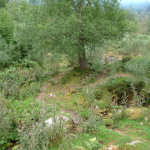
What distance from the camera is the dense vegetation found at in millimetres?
4402

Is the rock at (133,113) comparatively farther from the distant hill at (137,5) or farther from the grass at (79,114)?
the distant hill at (137,5)

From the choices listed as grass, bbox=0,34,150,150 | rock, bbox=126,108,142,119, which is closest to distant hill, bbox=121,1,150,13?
grass, bbox=0,34,150,150

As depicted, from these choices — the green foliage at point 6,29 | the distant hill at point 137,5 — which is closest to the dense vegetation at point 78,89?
the green foliage at point 6,29

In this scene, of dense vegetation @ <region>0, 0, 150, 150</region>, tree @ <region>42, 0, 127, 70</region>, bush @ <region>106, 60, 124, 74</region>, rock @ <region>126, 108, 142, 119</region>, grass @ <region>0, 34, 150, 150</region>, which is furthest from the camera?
bush @ <region>106, 60, 124, 74</region>

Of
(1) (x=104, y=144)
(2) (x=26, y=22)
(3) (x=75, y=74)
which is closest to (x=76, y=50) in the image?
(3) (x=75, y=74)

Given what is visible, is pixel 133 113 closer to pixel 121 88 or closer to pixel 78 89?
pixel 121 88

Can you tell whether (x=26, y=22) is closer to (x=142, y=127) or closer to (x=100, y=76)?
(x=100, y=76)

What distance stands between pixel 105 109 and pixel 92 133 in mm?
2079

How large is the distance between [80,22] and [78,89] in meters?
3.15

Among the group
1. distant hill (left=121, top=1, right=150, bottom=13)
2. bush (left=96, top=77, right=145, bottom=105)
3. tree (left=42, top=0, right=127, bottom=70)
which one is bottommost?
bush (left=96, top=77, right=145, bottom=105)

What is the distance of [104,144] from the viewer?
4062 mm

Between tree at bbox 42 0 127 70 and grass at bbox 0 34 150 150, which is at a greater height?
tree at bbox 42 0 127 70

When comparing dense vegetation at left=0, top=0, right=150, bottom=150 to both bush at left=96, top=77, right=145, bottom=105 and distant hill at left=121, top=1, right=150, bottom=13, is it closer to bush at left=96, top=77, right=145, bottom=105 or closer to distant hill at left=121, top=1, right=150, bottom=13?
bush at left=96, top=77, right=145, bottom=105

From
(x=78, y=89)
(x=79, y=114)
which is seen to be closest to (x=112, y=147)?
(x=79, y=114)
